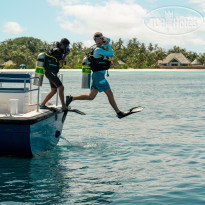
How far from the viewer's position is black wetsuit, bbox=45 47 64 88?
8758mm

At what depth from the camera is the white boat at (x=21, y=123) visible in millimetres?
7699

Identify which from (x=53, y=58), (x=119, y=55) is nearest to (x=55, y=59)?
(x=53, y=58)

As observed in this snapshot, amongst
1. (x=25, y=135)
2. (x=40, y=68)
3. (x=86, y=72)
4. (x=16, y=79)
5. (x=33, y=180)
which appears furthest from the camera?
(x=86, y=72)

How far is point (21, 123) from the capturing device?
7637 millimetres

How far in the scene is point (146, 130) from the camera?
1408 centimetres

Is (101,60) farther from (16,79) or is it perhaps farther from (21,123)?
(21,123)

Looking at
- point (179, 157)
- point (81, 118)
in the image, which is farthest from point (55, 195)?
point (81, 118)

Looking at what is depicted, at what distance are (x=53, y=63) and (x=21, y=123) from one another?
1.79 metres

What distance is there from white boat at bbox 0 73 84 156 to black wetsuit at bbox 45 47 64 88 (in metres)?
0.47

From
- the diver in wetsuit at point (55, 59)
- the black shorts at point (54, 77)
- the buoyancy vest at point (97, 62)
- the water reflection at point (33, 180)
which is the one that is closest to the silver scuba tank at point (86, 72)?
the buoyancy vest at point (97, 62)

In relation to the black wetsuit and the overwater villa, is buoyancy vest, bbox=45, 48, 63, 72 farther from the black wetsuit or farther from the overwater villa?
the overwater villa

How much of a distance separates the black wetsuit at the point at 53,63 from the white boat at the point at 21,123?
469 mm

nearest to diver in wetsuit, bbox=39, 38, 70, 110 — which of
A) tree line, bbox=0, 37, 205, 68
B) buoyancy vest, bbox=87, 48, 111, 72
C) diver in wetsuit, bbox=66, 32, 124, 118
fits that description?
buoyancy vest, bbox=87, 48, 111, 72

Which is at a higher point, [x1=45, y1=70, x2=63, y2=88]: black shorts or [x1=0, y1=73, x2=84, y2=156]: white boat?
[x1=45, y1=70, x2=63, y2=88]: black shorts
